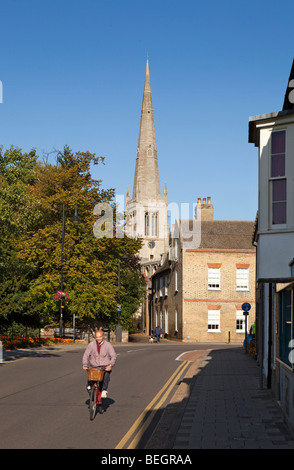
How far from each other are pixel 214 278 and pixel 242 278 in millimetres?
2490

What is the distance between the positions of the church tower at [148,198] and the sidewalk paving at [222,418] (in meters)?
82.9

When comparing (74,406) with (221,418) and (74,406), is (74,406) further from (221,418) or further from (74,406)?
(221,418)

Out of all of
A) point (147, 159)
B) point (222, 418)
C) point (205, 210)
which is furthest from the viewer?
point (147, 159)

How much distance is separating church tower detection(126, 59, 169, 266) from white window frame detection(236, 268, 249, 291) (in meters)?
47.2

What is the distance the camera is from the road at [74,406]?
30.3 ft

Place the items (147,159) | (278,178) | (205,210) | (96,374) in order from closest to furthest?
(96,374) → (278,178) → (205,210) → (147,159)

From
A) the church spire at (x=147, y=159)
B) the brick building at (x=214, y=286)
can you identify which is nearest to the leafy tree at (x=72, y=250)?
the brick building at (x=214, y=286)

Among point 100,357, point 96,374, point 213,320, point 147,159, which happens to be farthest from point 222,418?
point 147,159

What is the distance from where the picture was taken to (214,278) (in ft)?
172

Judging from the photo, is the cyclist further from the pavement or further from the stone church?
the stone church

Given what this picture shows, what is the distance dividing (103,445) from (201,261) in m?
43.8

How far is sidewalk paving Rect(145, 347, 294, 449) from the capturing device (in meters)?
8.91

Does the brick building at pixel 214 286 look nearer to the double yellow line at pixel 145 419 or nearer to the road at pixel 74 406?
the road at pixel 74 406
